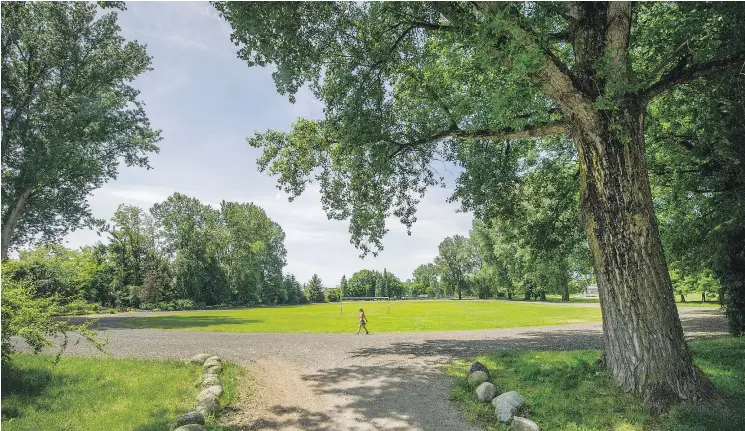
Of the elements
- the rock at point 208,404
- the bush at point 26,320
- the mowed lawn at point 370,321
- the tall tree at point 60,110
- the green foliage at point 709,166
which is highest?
the tall tree at point 60,110

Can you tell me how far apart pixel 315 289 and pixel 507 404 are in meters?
92.2

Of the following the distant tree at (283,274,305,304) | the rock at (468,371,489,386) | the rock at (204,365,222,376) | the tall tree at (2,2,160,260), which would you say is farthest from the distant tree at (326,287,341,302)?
the rock at (468,371,489,386)

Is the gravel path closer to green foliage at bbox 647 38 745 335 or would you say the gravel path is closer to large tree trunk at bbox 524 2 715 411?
large tree trunk at bbox 524 2 715 411

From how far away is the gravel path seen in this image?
7.48m

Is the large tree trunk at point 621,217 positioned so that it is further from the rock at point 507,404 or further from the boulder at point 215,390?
the boulder at point 215,390

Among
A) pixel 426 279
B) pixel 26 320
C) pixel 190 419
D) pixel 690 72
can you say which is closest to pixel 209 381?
pixel 190 419

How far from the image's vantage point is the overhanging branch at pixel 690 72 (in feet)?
25.5

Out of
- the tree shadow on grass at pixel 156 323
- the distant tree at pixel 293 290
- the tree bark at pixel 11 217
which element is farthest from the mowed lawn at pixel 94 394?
the distant tree at pixel 293 290

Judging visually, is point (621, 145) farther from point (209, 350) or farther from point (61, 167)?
point (61, 167)

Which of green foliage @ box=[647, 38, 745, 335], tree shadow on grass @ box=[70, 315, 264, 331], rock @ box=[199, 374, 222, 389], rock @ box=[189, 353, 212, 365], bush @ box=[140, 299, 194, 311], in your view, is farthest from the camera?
bush @ box=[140, 299, 194, 311]

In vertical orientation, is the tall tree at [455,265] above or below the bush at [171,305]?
above

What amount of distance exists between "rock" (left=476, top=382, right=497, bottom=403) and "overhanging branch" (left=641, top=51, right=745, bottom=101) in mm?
6623

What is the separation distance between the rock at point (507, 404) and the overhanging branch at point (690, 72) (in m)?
6.37

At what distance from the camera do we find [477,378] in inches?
359
